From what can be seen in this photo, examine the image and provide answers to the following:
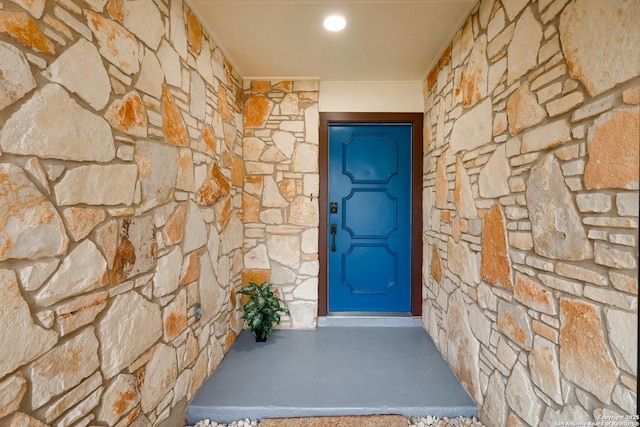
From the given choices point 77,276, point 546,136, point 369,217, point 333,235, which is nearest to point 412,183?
point 369,217

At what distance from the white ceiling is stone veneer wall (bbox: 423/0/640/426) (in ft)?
0.91

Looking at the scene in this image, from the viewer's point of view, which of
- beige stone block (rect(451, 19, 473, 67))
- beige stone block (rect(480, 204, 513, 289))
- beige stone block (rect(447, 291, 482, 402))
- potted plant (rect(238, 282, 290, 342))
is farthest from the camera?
potted plant (rect(238, 282, 290, 342))

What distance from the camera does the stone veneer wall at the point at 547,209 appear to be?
→ 32.1 inches

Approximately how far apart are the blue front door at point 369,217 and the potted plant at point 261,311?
640mm

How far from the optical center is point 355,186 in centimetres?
272

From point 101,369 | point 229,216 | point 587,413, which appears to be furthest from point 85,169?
point 587,413

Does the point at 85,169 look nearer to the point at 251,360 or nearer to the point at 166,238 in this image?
the point at 166,238

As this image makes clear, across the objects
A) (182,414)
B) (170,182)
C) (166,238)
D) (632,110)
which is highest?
(632,110)

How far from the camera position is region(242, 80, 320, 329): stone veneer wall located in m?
2.60

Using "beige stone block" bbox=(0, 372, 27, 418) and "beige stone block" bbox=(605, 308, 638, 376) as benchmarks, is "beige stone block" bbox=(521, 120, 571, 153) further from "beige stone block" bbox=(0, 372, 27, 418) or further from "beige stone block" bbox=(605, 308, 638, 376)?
"beige stone block" bbox=(0, 372, 27, 418)

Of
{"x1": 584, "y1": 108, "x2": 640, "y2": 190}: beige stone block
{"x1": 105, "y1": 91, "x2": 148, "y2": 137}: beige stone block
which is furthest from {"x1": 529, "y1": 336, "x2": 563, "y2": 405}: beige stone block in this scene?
{"x1": 105, "y1": 91, "x2": 148, "y2": 137}: beige stone block

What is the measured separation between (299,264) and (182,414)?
137 centimetres

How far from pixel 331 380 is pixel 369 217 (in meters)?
1.44

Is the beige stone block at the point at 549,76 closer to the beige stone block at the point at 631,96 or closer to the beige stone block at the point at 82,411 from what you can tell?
the beige stone block at the point at 631,96
